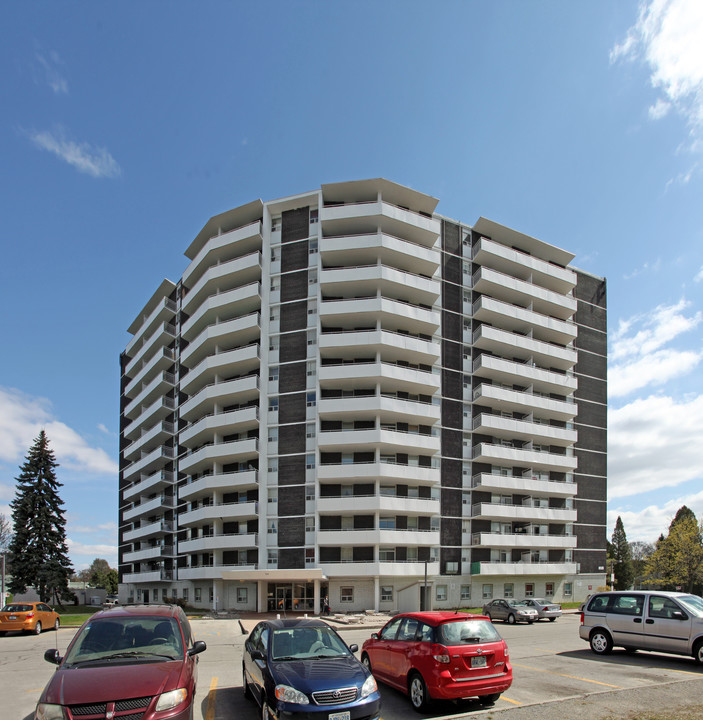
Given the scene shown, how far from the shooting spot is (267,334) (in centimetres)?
4816

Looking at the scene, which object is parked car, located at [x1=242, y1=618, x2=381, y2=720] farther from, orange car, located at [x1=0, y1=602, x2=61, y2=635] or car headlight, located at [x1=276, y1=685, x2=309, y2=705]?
orange car, located at [x1=0, y1=602, x2=61, y2=635]

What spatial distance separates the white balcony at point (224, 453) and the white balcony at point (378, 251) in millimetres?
16282

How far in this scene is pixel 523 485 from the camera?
5075cm

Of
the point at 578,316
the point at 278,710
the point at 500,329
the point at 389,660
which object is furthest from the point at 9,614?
the point at 578,316

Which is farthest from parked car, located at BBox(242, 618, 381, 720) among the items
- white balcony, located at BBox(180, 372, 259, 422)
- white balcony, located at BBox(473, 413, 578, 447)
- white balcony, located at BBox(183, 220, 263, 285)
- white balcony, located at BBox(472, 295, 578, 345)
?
white balcony, located at BBox(472, 295, 578, 345)

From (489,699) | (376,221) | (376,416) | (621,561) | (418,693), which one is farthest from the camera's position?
(621,561)

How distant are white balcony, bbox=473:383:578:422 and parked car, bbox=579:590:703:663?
3329 centimetres

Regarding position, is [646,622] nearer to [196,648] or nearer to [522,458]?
[196,648]

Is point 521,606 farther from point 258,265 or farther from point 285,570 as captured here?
point 258,265

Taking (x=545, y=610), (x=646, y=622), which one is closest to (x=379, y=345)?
(x=545, y=610)

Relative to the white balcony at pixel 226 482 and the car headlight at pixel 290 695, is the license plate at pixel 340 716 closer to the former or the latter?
the car headlight at pixel 290 695

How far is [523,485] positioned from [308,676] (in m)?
45.2

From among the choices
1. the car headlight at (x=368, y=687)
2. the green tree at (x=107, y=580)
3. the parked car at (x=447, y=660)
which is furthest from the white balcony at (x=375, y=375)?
the green tree at (x=107, y=580)

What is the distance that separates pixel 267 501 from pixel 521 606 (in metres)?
20.6
